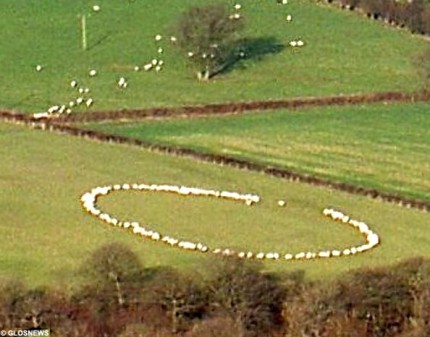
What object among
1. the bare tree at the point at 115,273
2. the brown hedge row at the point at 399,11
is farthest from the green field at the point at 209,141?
the bare tree at the point at 115,273

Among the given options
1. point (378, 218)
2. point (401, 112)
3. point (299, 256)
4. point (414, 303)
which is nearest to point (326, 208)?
point (378, 218)

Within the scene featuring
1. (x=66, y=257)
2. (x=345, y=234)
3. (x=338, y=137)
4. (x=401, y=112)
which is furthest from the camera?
(x=401, y=112)

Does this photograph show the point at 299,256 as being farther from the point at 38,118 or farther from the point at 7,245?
the point at 38,118

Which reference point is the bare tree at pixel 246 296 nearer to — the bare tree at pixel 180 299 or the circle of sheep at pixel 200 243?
the bare tree at pixel 180 299

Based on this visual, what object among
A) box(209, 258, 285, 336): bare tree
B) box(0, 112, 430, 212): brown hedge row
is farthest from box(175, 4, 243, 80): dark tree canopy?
box(209, 258, 285, 336): bare tree

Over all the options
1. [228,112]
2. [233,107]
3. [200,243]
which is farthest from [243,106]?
[200,243]

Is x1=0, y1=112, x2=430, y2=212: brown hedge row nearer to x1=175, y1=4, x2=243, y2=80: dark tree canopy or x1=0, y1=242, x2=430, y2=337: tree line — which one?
x1=0, y1=242, x2=430, y2=337: tree line
